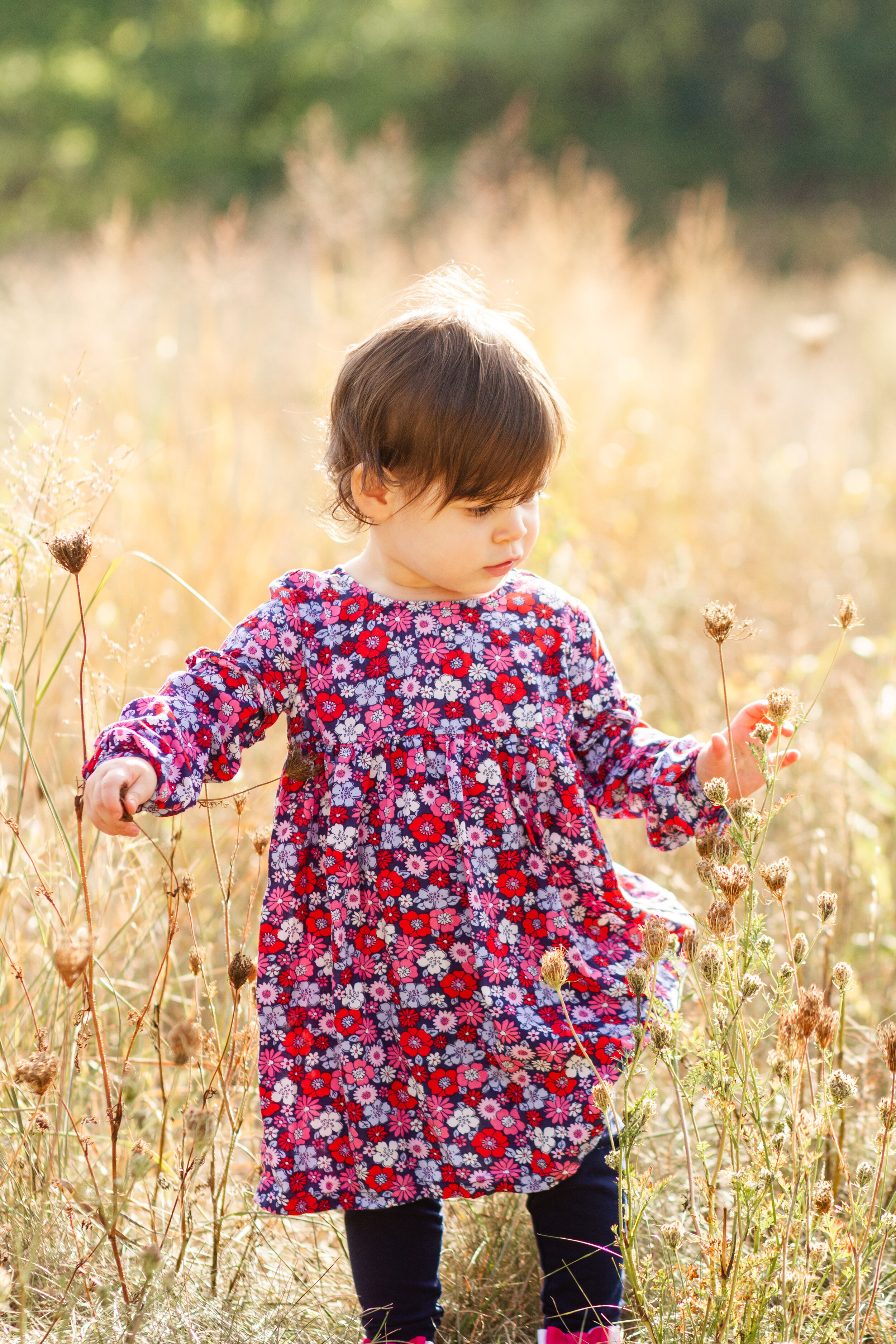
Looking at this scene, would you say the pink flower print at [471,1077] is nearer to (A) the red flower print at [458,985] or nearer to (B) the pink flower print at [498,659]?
(A) the red flower print at [458,985]

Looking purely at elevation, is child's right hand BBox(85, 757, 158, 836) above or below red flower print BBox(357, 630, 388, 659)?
below

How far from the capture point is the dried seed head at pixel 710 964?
34.1 inches

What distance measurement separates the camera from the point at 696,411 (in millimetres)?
4203

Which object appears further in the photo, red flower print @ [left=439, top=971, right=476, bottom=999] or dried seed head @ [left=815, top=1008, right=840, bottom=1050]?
red flower print @ [left=439, top=971, right=476, bottom=999]

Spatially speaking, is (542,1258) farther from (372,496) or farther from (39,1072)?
(372,496)

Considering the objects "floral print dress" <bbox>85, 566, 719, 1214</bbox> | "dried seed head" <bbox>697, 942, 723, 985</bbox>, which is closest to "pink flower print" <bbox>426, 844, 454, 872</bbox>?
"floral print dress" <bbox>85, 566, 719, 1214</bbox>

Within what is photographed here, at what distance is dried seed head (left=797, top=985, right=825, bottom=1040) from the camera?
830 mm

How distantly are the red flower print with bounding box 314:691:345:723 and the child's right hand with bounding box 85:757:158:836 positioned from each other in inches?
8.8

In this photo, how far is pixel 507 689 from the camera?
120 cm

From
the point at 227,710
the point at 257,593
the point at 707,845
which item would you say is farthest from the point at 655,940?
the point at 257,593

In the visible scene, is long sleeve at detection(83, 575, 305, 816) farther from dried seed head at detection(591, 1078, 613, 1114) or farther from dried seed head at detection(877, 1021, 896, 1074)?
dried seed head at detection(877, 1021, 896, 1074)

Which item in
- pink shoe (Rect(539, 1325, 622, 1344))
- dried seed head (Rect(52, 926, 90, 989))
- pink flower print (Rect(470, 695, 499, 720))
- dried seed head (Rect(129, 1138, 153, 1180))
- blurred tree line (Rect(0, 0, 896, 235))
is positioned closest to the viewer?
dried seed head (Rect(52, 926, 90, 989))

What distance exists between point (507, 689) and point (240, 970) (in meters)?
0.37

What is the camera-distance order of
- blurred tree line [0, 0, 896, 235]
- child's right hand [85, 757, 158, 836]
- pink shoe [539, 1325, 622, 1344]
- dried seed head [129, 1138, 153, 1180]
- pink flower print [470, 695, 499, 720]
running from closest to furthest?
child's right hand [85, 757, 158, 836] < pink shoe [539, 1325, 622, 1344] < pink flower print [470, 695, 499, 720] < dried seed head [129, 1138, 153, 1180] < blurred tree line [0, 0, 896, 235]
